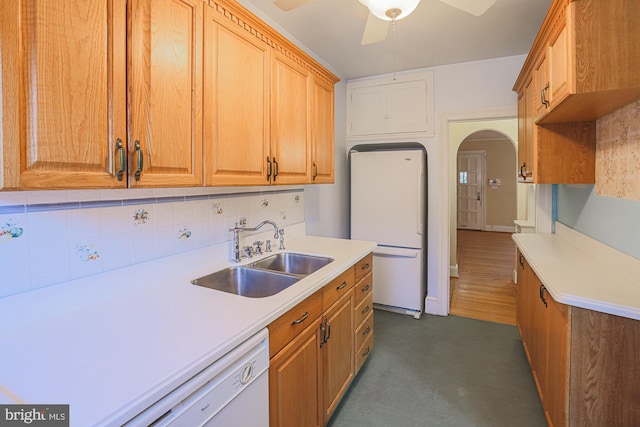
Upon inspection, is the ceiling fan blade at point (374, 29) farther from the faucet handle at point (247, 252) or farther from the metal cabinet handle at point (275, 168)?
the faucet handle at point (247, 252)

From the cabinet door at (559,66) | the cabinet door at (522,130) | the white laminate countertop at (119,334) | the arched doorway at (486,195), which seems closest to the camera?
the white laminate countertop at (119,334)

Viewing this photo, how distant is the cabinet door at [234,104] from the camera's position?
4.71ft

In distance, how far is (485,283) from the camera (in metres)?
4.41

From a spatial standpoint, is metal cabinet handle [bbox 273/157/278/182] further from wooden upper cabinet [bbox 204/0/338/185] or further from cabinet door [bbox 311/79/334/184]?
cabinet door [bbox 311/79/334/184]

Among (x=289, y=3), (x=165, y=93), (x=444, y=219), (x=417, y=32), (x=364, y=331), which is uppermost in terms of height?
(x=417, y=32)

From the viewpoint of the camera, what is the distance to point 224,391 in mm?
1007

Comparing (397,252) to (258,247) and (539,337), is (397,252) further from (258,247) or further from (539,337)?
(258,247)

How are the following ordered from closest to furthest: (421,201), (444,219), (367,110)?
(421,201) → (444,219) → (367,110)

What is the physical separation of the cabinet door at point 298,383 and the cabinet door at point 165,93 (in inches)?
32.5

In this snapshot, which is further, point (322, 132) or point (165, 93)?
point (322, 132)

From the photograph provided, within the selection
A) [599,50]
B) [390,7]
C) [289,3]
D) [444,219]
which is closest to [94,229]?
[289,3]

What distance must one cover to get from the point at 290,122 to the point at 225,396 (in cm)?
154

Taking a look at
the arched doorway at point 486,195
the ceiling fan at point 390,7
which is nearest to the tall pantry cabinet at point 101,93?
the ceiling fan at point 390,7

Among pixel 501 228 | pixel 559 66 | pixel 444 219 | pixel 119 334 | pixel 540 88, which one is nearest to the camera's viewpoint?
pixel 119 334
